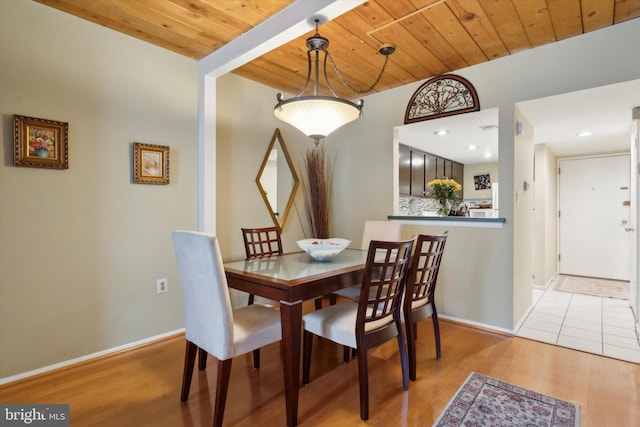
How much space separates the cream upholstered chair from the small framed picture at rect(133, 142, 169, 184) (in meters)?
1.10

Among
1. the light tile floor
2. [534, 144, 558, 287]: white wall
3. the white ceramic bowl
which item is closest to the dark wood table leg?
the white ceramic bowl

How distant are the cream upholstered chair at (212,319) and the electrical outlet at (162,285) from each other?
3.38 ft

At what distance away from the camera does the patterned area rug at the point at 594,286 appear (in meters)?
3.86

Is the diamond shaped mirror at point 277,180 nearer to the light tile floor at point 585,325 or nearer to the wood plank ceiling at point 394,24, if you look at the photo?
the wood plank ceiling at point 394,24

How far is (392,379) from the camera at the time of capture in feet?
6.40

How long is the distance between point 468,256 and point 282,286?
2046 millimetres

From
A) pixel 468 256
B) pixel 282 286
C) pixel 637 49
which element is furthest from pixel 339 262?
pixel 637 49

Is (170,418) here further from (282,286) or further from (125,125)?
(125,125)

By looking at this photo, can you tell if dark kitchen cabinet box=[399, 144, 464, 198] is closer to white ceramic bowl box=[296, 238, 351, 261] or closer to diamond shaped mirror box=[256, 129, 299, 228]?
diamond shaped mirror box=[256, 129, 299, 228]

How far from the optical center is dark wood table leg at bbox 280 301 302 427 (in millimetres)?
1509

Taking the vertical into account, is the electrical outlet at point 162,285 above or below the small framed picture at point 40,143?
below

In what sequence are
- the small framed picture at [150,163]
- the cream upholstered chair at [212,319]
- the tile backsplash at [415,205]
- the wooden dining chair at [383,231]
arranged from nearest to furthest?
the cream upholstered chair at [212,319] < the small framed picture at [150,163] < the wooden dining chair at [383,231] < the tile backsplash at [415,205]

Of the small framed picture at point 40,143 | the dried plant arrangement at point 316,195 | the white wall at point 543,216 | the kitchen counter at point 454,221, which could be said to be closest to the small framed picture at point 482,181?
the white wall at point 543,216

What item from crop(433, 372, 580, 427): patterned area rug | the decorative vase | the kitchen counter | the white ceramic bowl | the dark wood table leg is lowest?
crop(433, 372, 580, 427): patterned area rug
